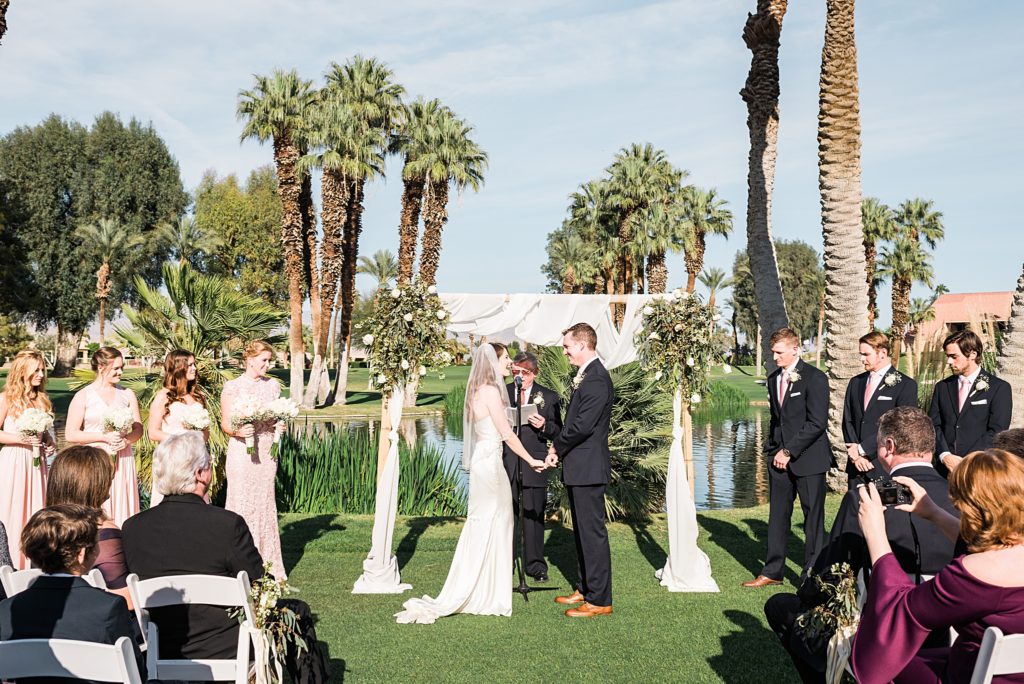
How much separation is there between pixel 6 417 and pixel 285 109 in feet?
96.7

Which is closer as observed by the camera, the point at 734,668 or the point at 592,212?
the point at 734,668

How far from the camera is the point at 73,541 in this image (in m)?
3.10

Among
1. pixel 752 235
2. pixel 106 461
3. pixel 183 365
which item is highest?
pixel 752 235

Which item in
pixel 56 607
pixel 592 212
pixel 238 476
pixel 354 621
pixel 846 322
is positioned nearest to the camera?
pixel 56 607

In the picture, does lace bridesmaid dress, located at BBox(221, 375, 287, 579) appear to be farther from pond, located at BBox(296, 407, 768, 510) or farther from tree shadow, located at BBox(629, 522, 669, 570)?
pond, located at BBox(296, 407, 768, 510)

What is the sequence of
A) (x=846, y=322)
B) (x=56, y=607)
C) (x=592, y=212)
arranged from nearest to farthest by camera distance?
(x=56, y=607), (x=846, y=322), (x=592, y=212)

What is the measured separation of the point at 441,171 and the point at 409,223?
257 centimetres

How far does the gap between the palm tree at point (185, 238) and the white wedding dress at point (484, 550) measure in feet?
162

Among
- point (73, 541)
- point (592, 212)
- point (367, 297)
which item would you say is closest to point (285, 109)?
point (592, 212)

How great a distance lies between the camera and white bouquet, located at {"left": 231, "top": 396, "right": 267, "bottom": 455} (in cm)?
677

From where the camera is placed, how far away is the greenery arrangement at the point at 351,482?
422 inches

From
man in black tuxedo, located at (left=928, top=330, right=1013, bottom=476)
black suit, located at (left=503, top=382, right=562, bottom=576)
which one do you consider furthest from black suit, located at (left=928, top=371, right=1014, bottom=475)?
black suit, located at (left=503, top=382, right=562, bottom=576)

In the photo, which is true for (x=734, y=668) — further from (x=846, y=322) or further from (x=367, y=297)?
(x=367, y=297)

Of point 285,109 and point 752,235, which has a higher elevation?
point 285,109
